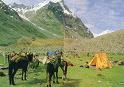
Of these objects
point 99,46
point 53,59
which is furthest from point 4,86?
point 99,46

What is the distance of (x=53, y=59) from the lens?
31.5 metres

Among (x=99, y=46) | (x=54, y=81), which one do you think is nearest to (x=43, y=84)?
(x=54, y=81)

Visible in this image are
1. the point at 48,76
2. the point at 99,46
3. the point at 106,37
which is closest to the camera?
the point at 48,76

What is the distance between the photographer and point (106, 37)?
172 meters

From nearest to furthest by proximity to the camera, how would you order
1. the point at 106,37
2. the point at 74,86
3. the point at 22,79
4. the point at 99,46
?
the point at 74,86 < the point at 22,79 < the point at 99,46 < the point at 106,37

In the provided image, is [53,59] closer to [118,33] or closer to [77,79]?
[77,79]

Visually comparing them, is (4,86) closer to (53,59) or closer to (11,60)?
(11,60)

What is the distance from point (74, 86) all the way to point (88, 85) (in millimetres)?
1679

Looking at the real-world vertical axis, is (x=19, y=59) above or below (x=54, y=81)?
above

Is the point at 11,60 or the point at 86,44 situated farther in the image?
the point at 86,44

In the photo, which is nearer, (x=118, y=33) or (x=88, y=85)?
(x=88, y=85)

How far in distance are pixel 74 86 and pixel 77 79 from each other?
16.3ft

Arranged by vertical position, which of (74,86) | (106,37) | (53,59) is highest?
(106,37)

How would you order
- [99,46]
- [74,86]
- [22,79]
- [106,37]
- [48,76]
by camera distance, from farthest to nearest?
1. [106,37]
2. [99,46]
3. [22,79]
4. [74,86]
5. [48,76]
